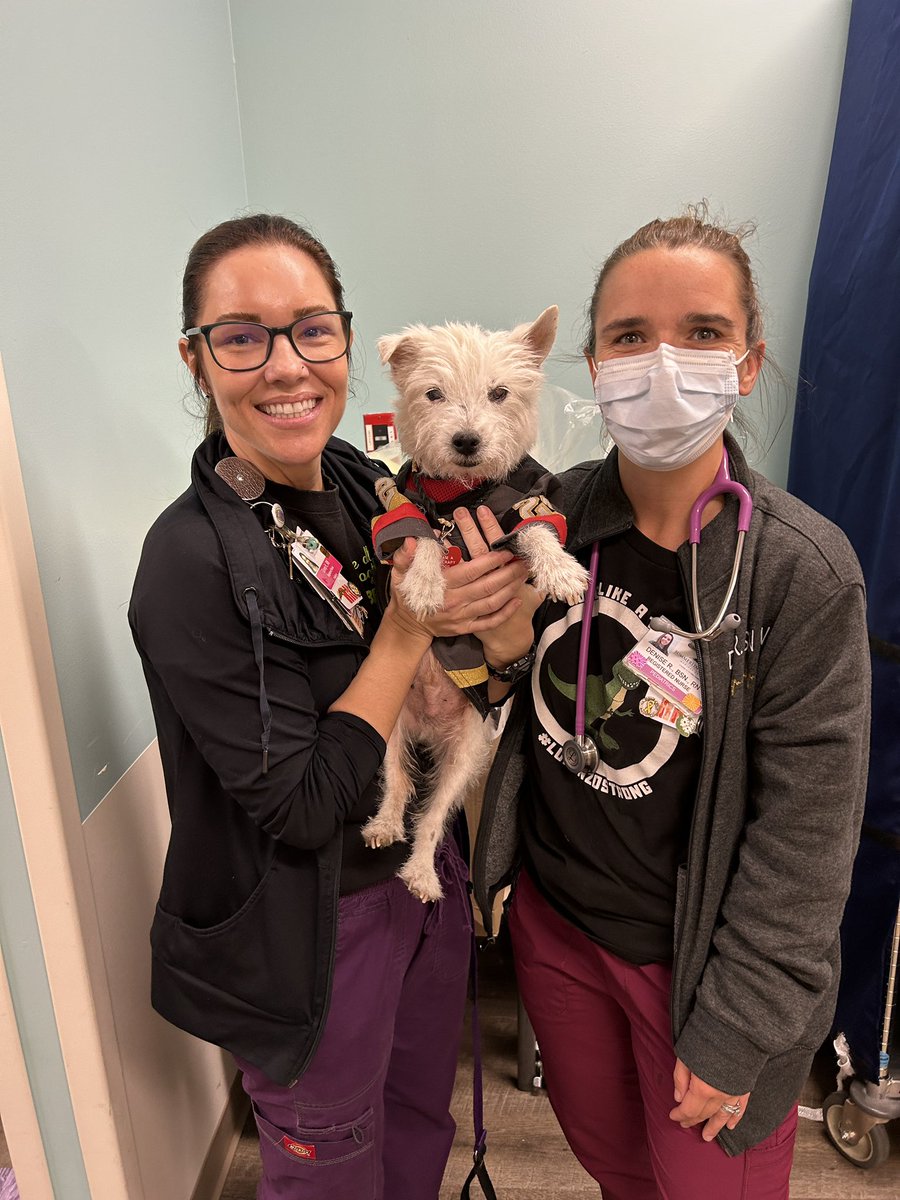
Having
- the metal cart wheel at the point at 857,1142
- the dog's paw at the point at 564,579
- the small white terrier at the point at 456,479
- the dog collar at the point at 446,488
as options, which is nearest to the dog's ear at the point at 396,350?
the small white terrier at the point at 456,479

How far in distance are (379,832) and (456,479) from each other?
654 millimetres

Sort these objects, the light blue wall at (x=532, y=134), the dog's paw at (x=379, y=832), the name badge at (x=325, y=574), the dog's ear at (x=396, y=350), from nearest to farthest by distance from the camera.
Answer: the name badge at (x=325, y=574) → the dog's paw at (x=379, y=832) → the dog's ear at (x=396, y=350) → the light blue wall at (x=532, y=134)

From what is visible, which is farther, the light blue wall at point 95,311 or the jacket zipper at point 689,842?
the light blue wall at point 95,311

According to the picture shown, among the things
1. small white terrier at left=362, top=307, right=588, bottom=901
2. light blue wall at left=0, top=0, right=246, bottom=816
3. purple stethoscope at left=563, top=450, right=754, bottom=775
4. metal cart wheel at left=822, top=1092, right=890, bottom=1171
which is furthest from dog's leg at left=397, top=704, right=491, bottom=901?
metal cart wheel at left=822, top=1092, right=890, bottom=1171

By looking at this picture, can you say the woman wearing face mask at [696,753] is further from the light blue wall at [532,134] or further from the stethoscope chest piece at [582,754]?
the light blue wall at [532,134]

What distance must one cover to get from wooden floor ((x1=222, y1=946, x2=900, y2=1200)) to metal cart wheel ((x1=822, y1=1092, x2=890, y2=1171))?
29 millimetres

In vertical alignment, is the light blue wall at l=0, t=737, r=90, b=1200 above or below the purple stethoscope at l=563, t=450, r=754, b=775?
below

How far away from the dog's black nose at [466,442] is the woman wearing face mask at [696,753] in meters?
0.23

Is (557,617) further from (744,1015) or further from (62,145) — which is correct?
(62,145)

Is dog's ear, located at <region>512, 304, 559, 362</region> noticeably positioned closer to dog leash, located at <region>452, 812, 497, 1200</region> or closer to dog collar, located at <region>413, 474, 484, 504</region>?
dog collar, located at <region>413, 474, 484, 504</region>

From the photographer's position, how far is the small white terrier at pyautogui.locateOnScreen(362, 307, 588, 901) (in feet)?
3.87

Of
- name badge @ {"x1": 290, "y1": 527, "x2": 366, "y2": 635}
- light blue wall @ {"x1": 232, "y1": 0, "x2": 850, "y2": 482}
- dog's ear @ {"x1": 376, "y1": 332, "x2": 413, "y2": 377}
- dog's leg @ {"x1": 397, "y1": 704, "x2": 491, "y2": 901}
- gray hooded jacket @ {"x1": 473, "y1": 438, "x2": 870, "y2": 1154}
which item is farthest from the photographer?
light blue wall @ {"x1": 232, "y1": 0, "x2": 850, "y2": 482}

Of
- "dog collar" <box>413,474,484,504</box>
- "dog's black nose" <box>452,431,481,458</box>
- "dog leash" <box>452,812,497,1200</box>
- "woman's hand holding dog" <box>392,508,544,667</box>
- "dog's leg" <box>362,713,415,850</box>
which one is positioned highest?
"dog's black nose" <box>452,431,481,458</box>

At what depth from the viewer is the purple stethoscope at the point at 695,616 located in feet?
3.30
